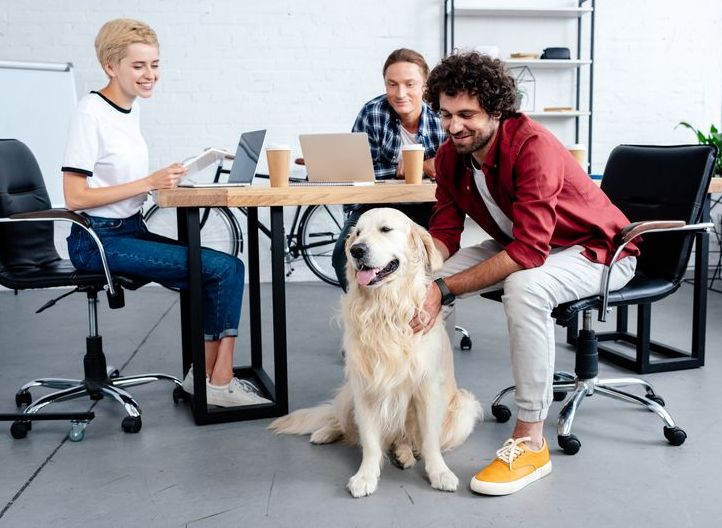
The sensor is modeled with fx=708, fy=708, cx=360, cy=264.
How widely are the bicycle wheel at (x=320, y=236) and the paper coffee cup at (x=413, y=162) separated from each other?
2.86m

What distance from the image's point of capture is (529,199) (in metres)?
1.93

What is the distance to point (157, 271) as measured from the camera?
7.61 feet

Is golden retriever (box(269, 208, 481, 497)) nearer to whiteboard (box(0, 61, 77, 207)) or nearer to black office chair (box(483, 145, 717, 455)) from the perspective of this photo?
black office chair (box(483, 145, 717, 455))

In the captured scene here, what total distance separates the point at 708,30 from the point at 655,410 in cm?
451

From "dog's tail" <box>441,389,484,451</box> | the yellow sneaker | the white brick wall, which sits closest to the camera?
the yellow sneaker

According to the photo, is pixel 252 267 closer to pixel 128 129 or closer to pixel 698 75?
pixel 128 129

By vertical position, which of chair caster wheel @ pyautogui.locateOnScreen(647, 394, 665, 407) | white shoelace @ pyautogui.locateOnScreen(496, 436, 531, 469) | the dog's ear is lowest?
chair caster wheel @ pyautogui.locateOnScreen(647, 394, 665, 407)

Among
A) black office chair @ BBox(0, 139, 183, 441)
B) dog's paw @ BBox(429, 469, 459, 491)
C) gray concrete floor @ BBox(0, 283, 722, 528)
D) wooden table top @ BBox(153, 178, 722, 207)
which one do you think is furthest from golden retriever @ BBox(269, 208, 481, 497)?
black office chair @ BBox(0, 139, 183, 441)

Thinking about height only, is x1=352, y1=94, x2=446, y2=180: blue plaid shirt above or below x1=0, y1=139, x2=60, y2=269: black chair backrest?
above

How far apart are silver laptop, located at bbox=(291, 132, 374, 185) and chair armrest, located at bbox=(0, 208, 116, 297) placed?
0.75 meters

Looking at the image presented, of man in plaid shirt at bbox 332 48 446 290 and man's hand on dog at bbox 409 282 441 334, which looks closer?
man's hand on dog at bbox 409 282 441 334

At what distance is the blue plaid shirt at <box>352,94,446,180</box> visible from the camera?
304 centimetres

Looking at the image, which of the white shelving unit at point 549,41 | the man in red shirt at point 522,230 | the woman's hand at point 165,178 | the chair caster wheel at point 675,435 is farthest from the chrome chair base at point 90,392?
the white shelving unit at point 549,41

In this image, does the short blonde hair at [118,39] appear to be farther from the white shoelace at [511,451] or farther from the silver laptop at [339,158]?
the white shoelace at [511,451]
